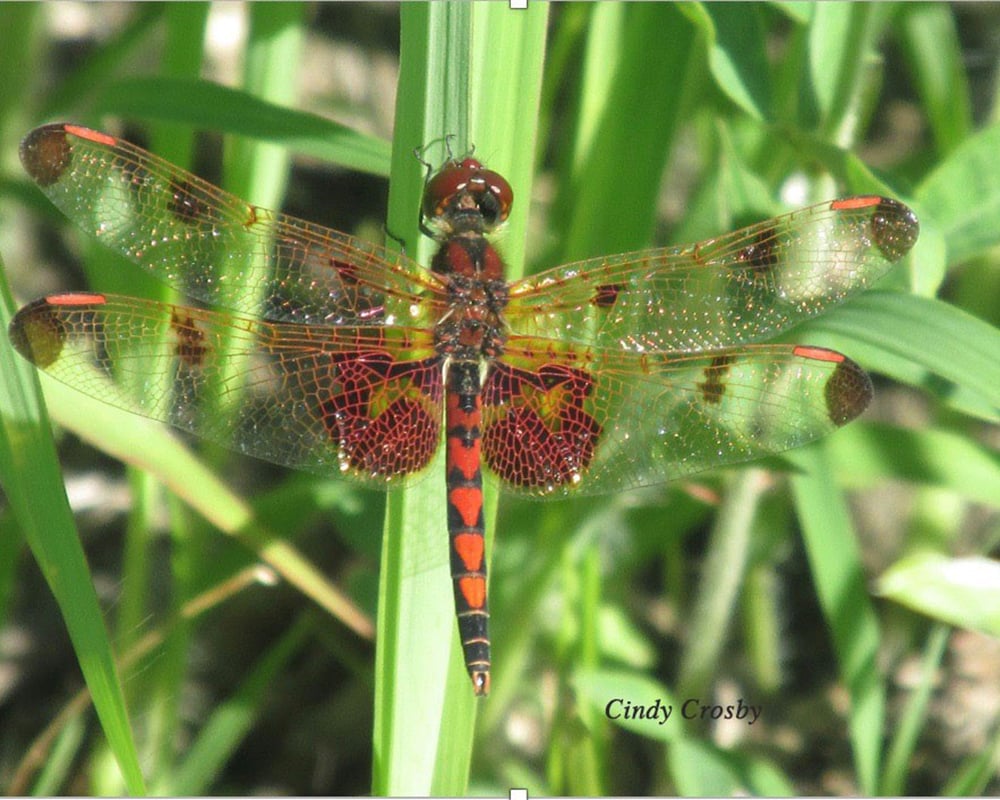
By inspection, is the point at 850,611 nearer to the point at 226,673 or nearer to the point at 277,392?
the point at 277,392

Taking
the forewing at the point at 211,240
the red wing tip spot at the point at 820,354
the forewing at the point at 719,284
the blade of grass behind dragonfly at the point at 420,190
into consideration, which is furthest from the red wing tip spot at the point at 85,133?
the red wing tip spot at the point at 820,354

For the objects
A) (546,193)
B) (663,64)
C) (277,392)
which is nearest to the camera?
(277,392)

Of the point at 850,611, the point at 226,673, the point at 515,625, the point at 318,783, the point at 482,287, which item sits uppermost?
the point at 482,287

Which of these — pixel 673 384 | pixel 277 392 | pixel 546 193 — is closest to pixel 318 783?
pixel 277 392

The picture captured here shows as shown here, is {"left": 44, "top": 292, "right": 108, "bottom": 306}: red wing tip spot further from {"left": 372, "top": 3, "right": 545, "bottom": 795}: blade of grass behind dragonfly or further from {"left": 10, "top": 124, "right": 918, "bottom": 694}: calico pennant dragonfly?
{"left": 372, "top": 3, "right": 545, "bottom": 795}: blade of grass behind dragonfly

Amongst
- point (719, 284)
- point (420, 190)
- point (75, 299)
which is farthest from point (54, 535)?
point (719, 284)

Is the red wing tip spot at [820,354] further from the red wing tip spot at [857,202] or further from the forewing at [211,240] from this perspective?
the forewing at [211,240]

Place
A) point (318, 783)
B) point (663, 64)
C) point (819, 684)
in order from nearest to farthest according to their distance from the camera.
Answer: point (663, 64) → point (318, 783) → point (819, 684)

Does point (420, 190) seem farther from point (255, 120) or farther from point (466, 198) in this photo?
point (255, 120)

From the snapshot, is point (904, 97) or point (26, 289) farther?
point (904, 97)
